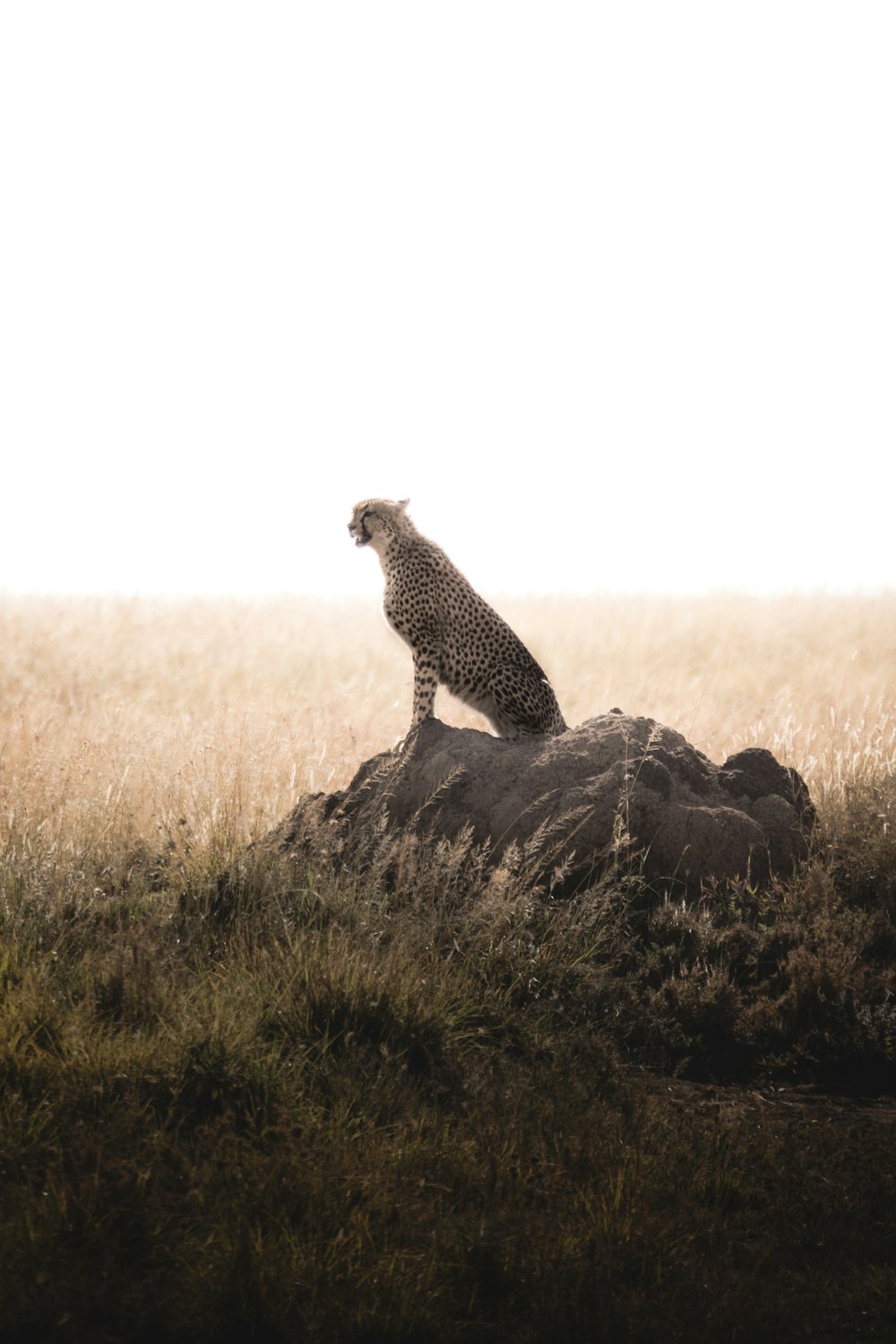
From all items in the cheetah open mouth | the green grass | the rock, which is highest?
the cheetah open mouth

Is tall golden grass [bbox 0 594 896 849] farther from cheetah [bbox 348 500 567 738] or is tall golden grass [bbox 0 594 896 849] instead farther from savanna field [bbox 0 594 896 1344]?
cheetah [bbox 348 500 567 738]

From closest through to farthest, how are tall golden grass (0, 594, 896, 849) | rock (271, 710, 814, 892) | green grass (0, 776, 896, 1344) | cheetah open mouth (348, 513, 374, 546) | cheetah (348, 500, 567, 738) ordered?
1. green grass (0, 776, 896, 1344)
2. rock (271, 710, 814, 892)
3. cheetah (348, 500, 567, 738)
4. tall golden grass (0, 594, 896, 849)
5. cheetah open mouth (348, 513, 374, 546)

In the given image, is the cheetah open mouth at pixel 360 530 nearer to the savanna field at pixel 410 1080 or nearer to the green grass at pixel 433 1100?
the savanna field at pixel 410 1080

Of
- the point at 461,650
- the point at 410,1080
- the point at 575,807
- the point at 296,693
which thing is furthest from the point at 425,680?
the point at 296,693

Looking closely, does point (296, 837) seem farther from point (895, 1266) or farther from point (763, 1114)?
point (895, 1266)

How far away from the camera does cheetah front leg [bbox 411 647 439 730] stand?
6.43 meters

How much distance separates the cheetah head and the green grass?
179 cm

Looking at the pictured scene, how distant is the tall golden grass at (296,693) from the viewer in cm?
656

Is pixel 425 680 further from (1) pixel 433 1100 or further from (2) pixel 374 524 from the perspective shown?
(1) pixel 433 1100

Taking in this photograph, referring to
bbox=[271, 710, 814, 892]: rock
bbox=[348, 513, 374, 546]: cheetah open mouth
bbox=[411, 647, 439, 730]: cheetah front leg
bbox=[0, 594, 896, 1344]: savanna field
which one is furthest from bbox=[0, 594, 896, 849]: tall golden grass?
bbox=[348, 513, 374, 546]: cheetah open mouth

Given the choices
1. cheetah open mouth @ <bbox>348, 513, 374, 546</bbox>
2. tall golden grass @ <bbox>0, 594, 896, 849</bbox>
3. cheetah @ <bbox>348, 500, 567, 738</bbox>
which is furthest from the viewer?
cheetah open mouth @ <bbox>348, 513, 374, 546</bbox>

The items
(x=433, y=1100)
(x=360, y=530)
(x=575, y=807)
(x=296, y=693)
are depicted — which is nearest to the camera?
(x=433, y=1100)

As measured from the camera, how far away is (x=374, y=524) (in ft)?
22.2

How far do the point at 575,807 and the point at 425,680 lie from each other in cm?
113
